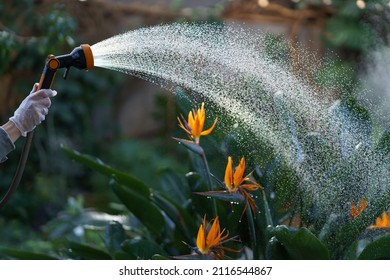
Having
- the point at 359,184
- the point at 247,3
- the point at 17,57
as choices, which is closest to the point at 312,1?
the point at 247,3

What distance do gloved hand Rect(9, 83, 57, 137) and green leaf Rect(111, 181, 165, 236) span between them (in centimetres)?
70

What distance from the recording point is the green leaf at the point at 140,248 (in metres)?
2.43

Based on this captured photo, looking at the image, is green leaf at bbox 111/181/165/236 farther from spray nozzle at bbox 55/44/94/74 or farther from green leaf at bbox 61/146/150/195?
spray nozzle at bbox 55/44/94/74

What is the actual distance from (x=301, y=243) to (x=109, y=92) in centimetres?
370

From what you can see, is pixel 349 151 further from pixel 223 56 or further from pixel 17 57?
pixel 17 57

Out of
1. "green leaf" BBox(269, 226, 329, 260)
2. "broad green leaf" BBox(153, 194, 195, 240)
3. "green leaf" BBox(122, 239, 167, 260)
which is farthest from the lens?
"broad green leaf" BBox(153, 194, 195, 240)

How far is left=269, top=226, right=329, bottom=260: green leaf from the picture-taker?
2.05 meters

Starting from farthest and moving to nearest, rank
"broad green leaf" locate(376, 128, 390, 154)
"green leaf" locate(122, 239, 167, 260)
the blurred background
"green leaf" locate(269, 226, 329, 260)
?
the blurred background, "green leaf" locate(122, 239, 167, 260), "broad green leaf" locate(376, 128, 390, 154), "green leaf" locate(269, 226, 329, 260)

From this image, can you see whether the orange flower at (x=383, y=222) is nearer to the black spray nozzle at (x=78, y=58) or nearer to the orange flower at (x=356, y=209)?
the orange flower at (x=356, y=209)

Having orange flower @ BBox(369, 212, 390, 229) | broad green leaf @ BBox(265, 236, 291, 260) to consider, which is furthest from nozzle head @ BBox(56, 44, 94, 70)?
orange flower @ BBox(369, 212, 390, 229)

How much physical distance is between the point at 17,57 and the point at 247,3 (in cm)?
157

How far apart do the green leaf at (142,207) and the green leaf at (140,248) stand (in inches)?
7.4

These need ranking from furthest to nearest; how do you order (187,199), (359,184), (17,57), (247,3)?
(247,3) → (17,57) → (187,199) → (359,184)

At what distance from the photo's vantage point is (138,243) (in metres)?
2.44
